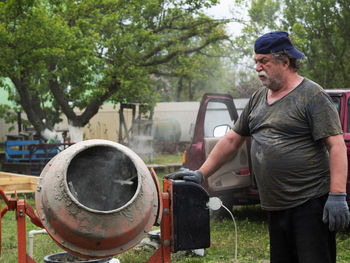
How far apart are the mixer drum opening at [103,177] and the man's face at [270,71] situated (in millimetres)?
1001

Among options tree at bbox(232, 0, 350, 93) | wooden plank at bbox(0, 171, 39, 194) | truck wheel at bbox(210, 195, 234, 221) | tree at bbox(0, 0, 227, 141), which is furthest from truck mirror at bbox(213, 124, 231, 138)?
tree at bbox(232, 0, 350, 93)

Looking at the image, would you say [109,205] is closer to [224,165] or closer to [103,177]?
[103,177]

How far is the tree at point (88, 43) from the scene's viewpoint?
35.9 ft

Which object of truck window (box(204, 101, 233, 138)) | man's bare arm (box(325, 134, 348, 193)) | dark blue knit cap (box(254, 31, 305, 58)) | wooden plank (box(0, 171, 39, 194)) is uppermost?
dark blue knit cap (box(254, 31, 305, 58))

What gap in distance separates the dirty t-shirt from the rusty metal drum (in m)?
0.79

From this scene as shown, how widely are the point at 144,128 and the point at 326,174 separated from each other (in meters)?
15.0

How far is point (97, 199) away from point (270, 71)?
1.35 meters

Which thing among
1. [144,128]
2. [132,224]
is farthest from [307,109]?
[144,128]

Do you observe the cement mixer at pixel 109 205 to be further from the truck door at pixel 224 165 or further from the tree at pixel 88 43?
the tree at pixel 88 43

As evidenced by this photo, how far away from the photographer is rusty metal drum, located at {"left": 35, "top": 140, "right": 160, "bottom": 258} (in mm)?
3039

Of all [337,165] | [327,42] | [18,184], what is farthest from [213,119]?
[327,42]

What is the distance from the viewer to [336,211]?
109 inches

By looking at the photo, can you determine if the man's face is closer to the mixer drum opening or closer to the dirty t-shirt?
the dirty t-shirt

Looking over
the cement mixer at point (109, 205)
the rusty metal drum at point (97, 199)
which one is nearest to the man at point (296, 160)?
the cement mixer at point (109, 205)
